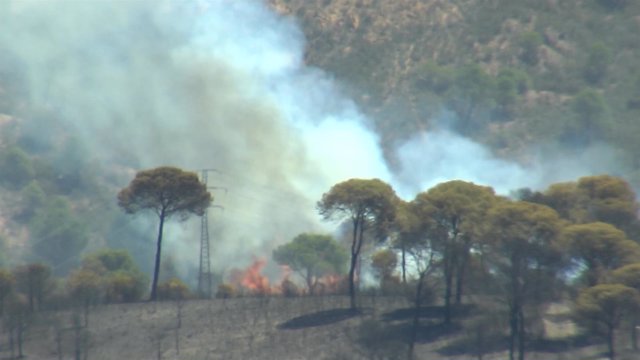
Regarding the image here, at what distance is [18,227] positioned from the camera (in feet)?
517

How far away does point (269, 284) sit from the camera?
13962 cm

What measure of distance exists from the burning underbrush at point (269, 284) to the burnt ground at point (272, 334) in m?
6.63

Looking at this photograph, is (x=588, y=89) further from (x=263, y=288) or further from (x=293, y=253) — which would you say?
(x=263, y=288)

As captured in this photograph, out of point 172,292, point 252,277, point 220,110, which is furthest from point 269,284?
point 220,110

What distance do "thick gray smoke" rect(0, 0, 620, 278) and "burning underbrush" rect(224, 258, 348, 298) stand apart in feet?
15.4

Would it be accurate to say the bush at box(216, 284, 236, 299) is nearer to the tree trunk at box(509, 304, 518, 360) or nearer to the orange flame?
the orange flame

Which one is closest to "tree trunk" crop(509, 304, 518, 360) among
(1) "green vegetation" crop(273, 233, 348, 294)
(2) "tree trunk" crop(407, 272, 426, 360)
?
(2) "tree trunk" crop(407, 272, 426, 360)

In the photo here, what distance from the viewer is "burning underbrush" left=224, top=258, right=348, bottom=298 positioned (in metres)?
117

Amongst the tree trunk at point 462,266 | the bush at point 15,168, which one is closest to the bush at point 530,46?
the bush at point 15,168

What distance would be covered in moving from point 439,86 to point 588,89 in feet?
45.8

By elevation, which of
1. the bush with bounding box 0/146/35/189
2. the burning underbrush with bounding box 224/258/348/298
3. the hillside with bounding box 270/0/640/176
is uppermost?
the hillside with bounding box 270/0/640/176

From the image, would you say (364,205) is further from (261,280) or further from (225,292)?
(261,280)

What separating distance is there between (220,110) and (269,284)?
95.9 ft

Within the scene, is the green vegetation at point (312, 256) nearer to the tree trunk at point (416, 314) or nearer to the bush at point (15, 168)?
the bush at point (15, 168)
